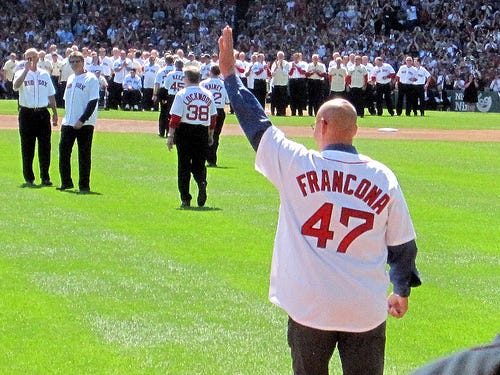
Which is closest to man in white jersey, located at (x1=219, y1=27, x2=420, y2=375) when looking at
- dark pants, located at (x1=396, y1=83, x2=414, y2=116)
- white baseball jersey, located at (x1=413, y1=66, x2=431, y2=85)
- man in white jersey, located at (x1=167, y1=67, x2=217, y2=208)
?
man in white jersey, located at (x1=167, y1=67, x2=217, y2=208)

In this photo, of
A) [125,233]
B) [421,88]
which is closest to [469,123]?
[421,88]

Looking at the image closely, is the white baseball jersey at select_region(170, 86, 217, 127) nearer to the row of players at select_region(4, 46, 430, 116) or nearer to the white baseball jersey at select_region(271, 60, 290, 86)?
the row of players at select_region(4, 46, 430, 116)

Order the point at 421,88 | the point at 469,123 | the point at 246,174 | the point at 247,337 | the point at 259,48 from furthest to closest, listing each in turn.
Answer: the point at 259,48, the point at 421,88, the point at 469,123, the point at 246,174, the point at 247,337

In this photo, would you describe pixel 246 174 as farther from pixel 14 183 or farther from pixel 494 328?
pixel 494 328

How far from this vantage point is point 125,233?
14.8 metres

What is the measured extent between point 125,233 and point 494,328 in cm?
624

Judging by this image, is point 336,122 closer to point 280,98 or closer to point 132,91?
point 280,98

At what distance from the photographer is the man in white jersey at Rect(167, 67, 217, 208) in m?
17.1

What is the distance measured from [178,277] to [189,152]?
5878 millimetres

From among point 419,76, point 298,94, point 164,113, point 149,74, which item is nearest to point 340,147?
point 164,113

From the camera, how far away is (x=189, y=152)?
17500 mm

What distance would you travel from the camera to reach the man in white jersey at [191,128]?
17125 millimetres

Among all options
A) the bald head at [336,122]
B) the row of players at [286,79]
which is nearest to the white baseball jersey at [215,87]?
the bald head at [336,122]

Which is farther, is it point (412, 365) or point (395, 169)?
point (395, 169)
